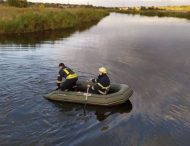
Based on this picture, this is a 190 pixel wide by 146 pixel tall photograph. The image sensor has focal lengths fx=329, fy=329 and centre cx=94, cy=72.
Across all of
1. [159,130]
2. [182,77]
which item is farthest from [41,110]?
[182,77]

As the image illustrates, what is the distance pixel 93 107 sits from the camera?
1507 cm

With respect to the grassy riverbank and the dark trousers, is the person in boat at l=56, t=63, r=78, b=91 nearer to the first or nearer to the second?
the dark trousers

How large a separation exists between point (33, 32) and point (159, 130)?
3032cm

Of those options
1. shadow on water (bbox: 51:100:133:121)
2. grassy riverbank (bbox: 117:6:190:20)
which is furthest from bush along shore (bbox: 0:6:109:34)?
grassy riverbank (bbox: 117:6:190:20)

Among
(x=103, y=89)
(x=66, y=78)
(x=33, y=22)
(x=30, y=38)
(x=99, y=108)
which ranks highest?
(x=33, y=22)

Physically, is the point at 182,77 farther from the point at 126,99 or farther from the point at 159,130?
the point at 159,130

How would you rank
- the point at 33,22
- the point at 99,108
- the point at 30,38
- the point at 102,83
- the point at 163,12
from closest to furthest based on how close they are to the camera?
the point at 99,108, the point at 102,83, the point at 30,38, the point at 33,22, the point at 163,12

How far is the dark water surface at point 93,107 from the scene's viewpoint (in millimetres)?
12148

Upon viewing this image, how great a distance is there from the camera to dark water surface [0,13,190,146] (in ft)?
39.9

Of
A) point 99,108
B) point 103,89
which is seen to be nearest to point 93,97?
point 99,108

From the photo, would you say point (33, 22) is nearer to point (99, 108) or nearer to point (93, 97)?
point (93, 97)

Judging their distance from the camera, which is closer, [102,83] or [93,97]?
[93,97]

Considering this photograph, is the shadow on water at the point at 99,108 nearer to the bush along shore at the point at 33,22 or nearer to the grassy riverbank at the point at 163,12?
the bush along shore at the point at 33,22

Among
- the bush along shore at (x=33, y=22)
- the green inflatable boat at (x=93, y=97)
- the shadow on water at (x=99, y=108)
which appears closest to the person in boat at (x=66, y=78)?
the green inflatable boat at (x=93, y=97)
